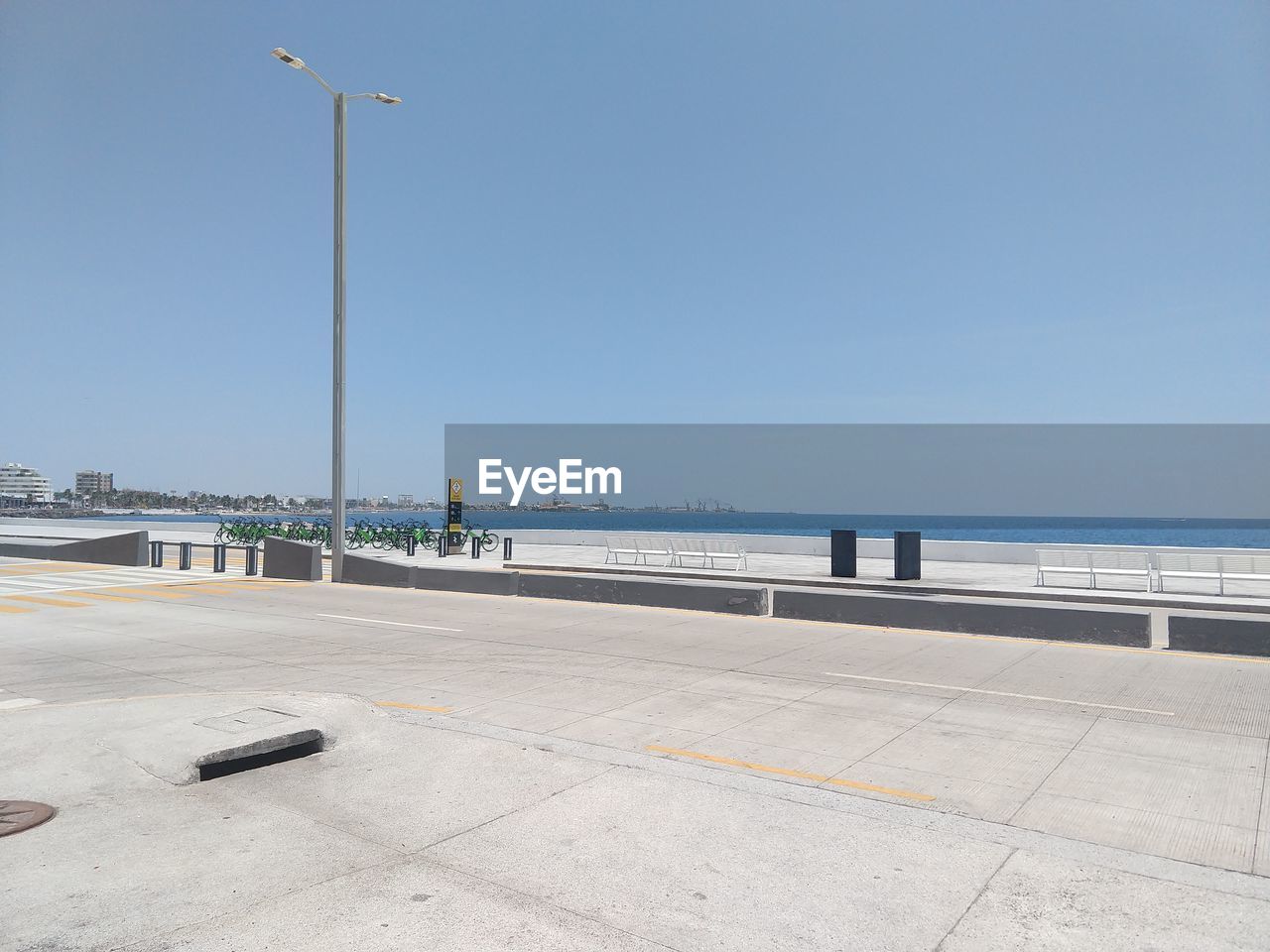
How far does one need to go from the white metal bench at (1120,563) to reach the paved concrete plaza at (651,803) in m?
10.8

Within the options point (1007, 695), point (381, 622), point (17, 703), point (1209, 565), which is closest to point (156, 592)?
point (381, 622)

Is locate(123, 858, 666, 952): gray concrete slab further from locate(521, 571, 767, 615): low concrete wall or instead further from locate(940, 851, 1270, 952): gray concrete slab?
locate(521, 571, 767, 615): low concrete wall

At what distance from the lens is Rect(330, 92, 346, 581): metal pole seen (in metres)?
21.8

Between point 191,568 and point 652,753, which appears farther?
point 191,568

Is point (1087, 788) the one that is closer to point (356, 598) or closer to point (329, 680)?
point (329, 680)

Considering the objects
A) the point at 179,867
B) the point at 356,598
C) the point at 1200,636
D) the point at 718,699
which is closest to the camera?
the point at 179,867

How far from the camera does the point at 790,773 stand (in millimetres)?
6270

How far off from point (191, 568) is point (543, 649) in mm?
18561

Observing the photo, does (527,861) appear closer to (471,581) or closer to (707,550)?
(471,581)

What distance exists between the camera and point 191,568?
26141 millimetres

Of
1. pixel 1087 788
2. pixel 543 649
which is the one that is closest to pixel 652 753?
pixel 1087 788

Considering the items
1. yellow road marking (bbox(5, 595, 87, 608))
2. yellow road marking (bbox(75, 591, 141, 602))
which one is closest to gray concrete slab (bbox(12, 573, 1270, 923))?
yellow road marking (bbox(5, 595, 87, 608))

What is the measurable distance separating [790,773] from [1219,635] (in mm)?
7819

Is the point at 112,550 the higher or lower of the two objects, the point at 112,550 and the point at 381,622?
the higher
